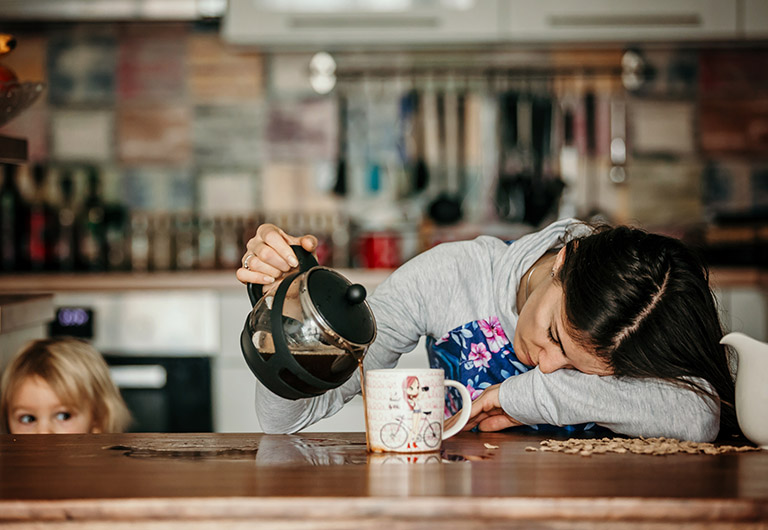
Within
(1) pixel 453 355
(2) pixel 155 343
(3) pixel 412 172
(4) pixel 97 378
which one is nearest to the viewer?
(1) pixel 453 355

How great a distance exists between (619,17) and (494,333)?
6.13 feet

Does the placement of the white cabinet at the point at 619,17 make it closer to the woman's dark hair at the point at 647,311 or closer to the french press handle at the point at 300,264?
the woman's dark hair at the point at 647,311

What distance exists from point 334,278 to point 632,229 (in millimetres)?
490

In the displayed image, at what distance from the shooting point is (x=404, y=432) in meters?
0.97

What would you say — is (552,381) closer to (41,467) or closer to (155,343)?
(41,467)

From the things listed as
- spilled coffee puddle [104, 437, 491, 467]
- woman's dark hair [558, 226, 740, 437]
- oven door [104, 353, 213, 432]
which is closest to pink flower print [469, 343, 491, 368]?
woman's dark hair [558, 226, 740, 437]

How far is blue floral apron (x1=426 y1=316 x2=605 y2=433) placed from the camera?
55.5 inches

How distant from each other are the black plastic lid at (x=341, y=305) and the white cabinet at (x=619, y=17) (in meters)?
2.12

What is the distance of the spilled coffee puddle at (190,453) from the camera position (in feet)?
3.17

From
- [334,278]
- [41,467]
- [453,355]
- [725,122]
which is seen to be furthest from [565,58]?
[41,467]

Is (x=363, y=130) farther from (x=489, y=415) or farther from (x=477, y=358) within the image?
(x=489, y=415)

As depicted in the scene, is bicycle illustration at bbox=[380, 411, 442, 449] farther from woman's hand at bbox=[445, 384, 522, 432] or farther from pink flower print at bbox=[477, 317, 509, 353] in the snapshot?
pink flower print at bbox=[477, 317, 509, 353]

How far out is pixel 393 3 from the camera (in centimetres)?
287

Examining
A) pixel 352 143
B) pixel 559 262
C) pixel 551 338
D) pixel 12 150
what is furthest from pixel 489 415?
pixel 352 143
